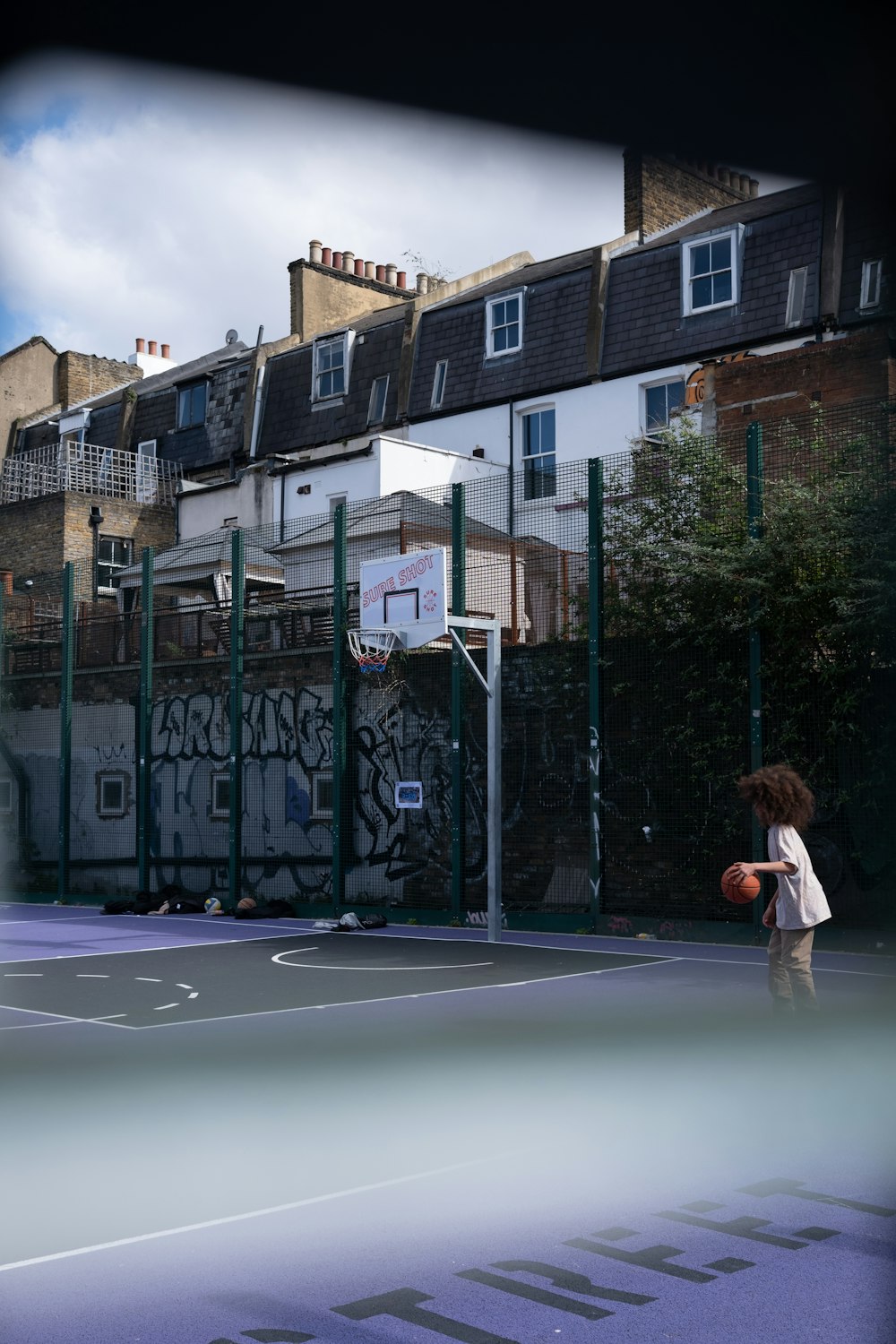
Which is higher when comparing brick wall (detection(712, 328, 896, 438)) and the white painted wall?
the white painted wall

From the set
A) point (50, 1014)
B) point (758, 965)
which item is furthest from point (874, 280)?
point (758, 965)

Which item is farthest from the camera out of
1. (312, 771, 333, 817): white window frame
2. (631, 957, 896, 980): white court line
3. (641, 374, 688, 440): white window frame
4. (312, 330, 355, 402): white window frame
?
(312, 330, 355, 402): white window frame

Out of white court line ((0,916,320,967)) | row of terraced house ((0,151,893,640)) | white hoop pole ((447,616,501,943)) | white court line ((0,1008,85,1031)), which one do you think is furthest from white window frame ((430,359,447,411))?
white court line ((0,1008,85,1031))

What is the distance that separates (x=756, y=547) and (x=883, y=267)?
12.8 metres

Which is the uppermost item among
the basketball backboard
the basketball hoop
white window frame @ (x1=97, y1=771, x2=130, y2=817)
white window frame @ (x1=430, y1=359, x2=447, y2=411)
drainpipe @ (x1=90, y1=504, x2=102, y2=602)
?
white window frame @ (x1=430, y1=359, x2=447, y2=411)

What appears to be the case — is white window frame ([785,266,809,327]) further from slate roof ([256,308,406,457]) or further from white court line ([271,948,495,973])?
white court line ([271,948,495,973])

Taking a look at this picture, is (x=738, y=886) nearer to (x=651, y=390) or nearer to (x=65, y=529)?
(x=651, y=390)

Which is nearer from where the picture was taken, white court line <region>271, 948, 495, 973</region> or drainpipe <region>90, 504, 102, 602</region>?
white court line <region>271, 948, 495, 973</region>

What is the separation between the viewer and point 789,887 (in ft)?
24.2

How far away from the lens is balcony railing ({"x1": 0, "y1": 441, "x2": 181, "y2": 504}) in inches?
1224

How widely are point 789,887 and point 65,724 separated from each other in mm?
15787

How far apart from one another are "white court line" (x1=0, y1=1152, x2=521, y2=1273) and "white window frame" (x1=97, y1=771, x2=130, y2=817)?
15.6 meters

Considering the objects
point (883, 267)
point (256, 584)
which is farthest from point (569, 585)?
point (883, 267)

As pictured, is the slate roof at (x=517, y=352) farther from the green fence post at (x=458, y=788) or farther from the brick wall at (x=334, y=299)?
the green fence post at (x=458, y=788)
